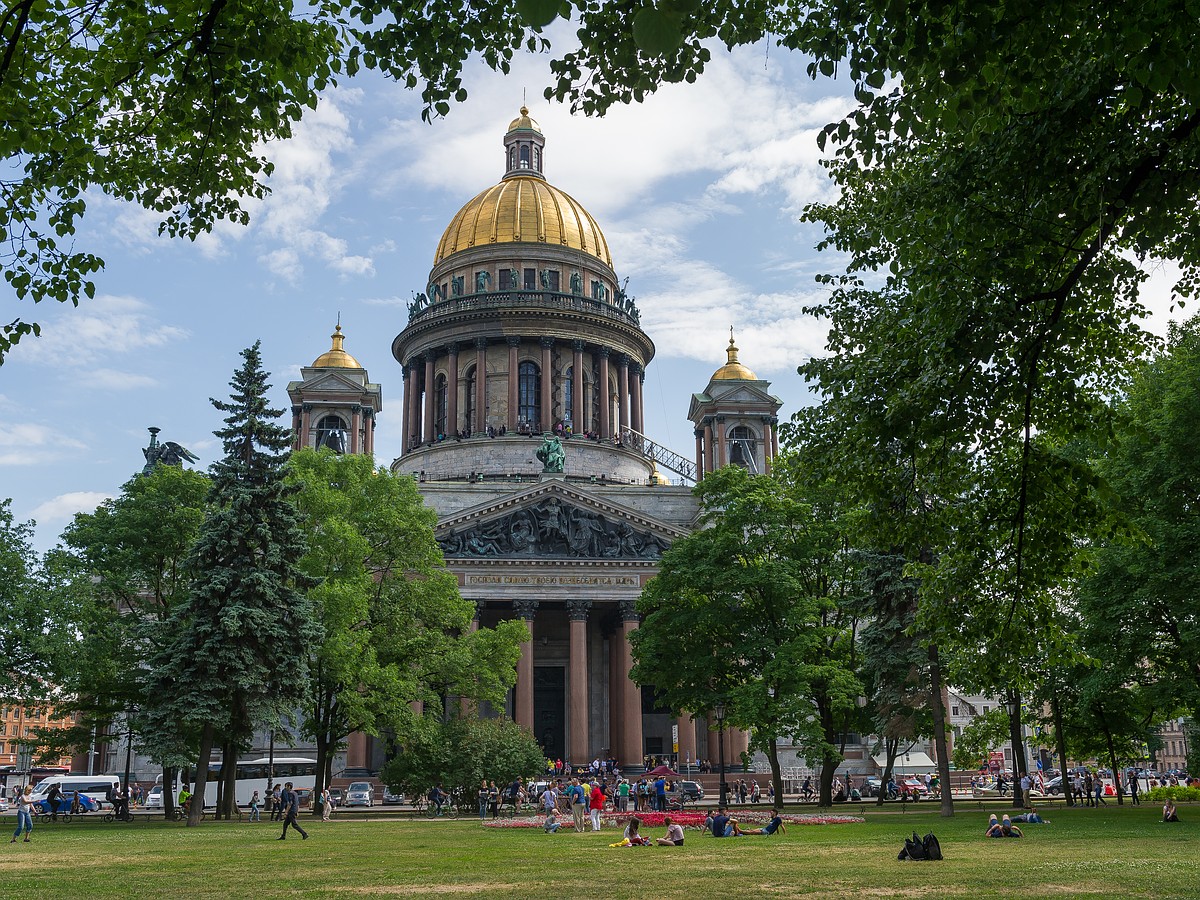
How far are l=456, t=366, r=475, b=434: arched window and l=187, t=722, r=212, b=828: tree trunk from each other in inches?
1847

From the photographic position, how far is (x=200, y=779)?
3391 cm

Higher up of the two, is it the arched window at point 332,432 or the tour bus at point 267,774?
the arched window at point 332,432

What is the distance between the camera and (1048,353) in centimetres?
1483

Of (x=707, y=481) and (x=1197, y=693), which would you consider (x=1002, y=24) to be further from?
(x=707, y=481)

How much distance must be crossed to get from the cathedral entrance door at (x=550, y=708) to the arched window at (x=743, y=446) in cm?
1745

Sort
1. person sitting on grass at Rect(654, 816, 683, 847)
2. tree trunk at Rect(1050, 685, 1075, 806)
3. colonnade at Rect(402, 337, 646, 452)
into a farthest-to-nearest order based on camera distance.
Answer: colonnade at Rect(402, 337, 646, 452) → tree trunk at Rect(1050, 685, 1075, 806) → person sitting on grass at Rect(654, 816, 683, 847)

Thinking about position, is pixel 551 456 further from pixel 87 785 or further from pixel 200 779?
pixel 200 779

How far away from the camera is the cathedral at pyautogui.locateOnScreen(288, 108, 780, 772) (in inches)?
2437

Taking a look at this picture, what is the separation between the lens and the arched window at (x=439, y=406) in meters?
83.2

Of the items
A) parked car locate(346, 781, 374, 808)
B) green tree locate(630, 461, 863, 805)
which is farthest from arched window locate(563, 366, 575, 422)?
green tree locate(630, 461, 863, 805)

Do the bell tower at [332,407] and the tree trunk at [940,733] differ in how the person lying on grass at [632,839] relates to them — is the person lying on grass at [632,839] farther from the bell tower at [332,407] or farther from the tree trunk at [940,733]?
the bell tower at [332,407]

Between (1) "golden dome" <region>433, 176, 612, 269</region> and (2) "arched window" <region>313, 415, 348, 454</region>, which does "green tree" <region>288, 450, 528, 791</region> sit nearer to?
(2) "arched window" <region>313, 415, 348, 454</region>

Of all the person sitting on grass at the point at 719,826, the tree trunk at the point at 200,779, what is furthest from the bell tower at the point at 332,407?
the person sitting on grass at the point at 719,826

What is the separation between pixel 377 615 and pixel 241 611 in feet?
31.3
